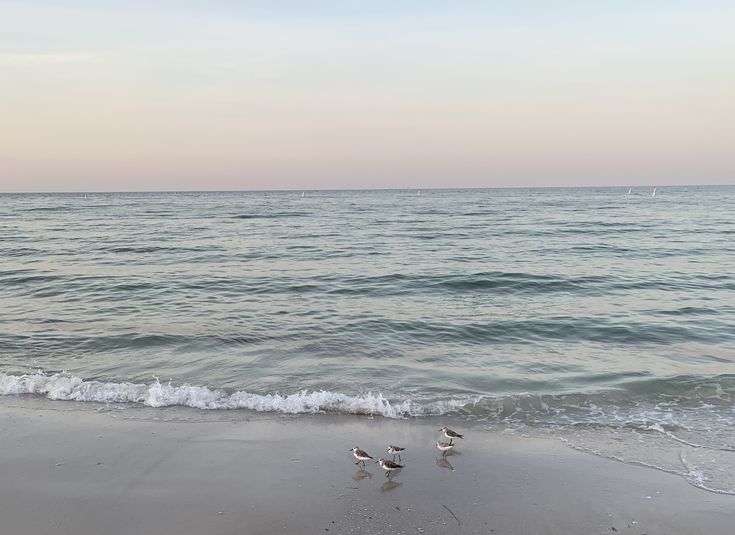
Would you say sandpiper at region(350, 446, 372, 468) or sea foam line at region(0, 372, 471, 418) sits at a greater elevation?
sandpiper at region(350, 446, 372, 468)

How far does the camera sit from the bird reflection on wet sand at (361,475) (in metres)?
6.12

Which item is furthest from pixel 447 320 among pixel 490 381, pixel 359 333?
pixel 490 381

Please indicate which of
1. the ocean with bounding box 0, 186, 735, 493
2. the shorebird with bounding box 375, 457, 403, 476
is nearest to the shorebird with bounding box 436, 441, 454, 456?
the shorebird with bounding box 375, 457, 403, 476

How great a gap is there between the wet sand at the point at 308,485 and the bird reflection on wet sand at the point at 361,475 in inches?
0.9

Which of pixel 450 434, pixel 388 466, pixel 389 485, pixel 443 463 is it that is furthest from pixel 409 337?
pixel 389 485

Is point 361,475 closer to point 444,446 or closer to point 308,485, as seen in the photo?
point 308,485

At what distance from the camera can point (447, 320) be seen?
1405 centimetres

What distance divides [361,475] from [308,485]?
60 centimetres

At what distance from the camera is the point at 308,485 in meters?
5.93

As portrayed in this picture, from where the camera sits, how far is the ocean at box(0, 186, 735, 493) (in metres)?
8.33

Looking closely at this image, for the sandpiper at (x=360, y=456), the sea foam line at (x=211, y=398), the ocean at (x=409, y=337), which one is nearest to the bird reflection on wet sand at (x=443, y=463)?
the sandpiper at (x=360, y=456)

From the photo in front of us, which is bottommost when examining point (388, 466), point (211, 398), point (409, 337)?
point (409, 337)

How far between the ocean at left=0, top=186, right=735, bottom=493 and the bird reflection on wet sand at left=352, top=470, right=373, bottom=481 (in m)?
1.94

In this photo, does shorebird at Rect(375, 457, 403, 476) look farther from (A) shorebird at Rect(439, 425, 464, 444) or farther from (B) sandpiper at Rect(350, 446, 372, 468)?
(A) shorebird at Rect(439, 425, 464, 444)
